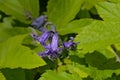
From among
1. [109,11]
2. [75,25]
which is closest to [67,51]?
[75,25]

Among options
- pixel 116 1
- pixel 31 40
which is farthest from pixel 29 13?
pixel 116 1

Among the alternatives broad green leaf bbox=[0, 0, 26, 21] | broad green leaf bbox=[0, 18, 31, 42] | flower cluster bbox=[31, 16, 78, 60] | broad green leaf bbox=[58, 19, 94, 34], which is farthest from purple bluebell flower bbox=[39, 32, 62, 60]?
broad green leaf bbox=[0, 0, 26, 21]

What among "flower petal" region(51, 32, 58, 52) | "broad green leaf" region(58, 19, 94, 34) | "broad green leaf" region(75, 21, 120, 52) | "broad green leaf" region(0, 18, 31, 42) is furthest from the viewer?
"broad green leaf" region(0, 18, 31, 42)

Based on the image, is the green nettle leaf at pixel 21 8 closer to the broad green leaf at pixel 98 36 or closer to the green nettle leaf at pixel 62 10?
the green nettle leaf at pixel 62 10

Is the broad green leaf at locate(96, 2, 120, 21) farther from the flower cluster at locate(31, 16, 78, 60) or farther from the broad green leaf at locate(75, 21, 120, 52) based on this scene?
the flower cluster at locate(31, 16, 78, 60)

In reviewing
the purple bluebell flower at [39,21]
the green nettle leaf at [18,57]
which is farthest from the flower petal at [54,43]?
the purple bluebell flower at [39,21]

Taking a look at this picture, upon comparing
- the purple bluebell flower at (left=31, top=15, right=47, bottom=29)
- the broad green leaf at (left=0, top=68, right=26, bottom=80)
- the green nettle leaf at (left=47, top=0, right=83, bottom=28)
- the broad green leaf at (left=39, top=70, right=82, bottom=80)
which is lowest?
the broad green leaf at (left=0, top=68, right=26, bottom=80)

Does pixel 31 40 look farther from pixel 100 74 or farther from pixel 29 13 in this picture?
pixel 100 74
